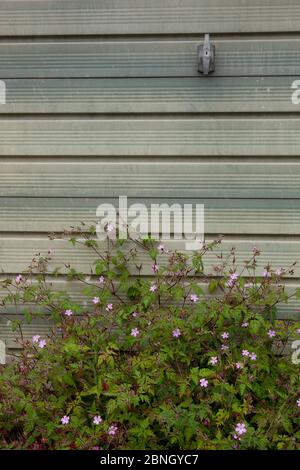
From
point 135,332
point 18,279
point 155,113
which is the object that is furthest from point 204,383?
point 155,113

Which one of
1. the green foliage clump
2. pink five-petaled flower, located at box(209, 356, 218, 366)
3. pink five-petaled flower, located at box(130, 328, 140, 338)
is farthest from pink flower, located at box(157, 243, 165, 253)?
pink five-petaled flower, located at box(209, 356, 218, 366)

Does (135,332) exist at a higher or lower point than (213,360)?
higher

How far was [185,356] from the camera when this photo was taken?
2807mm

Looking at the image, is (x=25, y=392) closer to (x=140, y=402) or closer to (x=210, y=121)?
(x=140, y=402)

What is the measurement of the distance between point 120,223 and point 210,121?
0.80 m

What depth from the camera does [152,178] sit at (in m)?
3.11

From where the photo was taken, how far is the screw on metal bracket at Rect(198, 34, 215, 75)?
2.93 metres

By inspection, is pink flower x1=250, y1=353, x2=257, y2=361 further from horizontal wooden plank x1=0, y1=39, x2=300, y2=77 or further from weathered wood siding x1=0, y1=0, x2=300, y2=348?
horizontal wooden plank x1=0, y1=39, x2=300, y2=77

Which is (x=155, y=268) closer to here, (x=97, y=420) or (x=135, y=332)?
(x=135, y=332)

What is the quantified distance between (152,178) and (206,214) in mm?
387
